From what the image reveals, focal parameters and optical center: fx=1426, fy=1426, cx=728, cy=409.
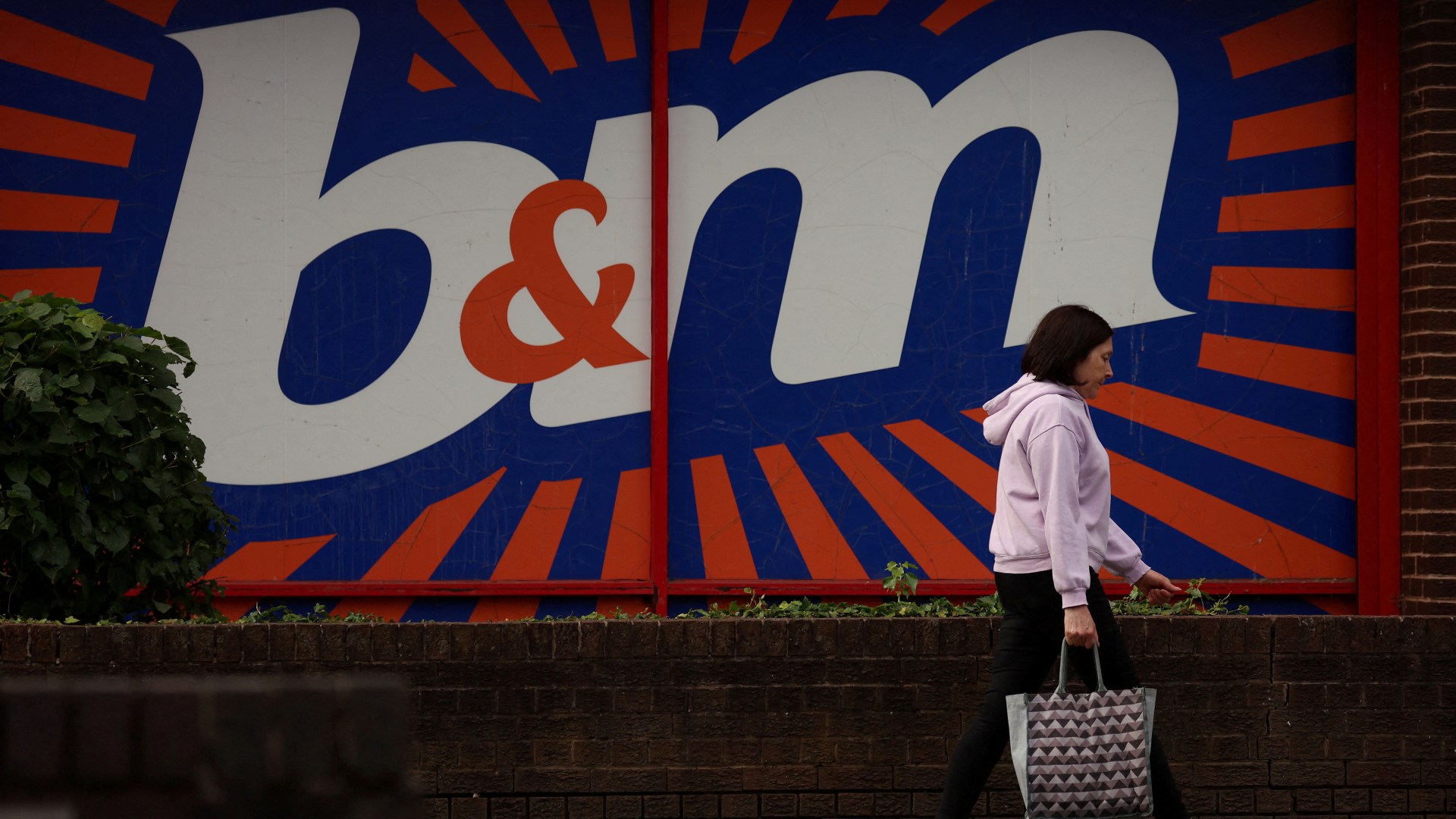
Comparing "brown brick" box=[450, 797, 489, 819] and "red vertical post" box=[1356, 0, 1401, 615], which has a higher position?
"red vertical post" box=[1356, 0, 1401, 615]

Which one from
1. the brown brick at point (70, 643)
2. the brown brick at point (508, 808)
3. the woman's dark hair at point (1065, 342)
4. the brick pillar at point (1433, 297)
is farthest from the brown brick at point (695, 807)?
the brick pillar at point (1433, 297)

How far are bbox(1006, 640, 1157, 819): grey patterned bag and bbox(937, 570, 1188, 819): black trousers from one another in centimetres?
19

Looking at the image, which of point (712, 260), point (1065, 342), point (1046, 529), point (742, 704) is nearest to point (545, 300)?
point (712, 260)

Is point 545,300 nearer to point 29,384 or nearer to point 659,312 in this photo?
point 659,312

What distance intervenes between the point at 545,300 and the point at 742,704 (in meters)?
2.65

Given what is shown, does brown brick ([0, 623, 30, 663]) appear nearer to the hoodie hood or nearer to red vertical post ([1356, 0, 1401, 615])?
the hoodie hood

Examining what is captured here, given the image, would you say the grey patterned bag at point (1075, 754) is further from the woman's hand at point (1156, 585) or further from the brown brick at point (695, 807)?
the brown brick at point (695, 807)

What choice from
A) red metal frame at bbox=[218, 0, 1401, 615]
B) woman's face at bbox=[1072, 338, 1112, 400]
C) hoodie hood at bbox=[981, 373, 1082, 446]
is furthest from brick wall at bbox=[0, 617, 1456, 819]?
red metal frame at bbox=[218, 0, 1401, 615]

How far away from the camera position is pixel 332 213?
23.9 ft

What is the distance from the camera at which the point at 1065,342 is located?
4816 millimetres

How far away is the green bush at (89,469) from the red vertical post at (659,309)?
2.24 meters

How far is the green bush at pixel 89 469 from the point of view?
525 centimetres

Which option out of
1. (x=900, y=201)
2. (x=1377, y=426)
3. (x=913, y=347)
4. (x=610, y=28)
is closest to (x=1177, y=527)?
(x=1377, y=426)

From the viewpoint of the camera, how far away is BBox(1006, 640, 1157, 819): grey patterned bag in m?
4.49
